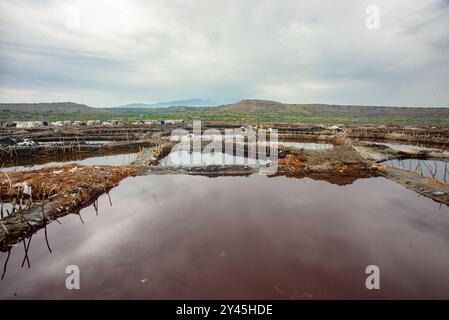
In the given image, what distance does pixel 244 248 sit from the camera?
19.7 ft

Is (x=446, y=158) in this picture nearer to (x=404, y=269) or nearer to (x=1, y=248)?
(x=404, y=269)

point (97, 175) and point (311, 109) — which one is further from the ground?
point (311, 109)

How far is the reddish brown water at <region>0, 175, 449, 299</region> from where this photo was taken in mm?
4680

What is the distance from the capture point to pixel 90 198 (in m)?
9.35

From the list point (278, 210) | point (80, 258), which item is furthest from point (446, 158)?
point (80, 258)

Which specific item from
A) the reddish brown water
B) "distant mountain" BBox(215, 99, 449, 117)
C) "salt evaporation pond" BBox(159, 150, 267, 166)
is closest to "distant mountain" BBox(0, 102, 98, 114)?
"distant mountain" BBox(215, 99, 449, 117)

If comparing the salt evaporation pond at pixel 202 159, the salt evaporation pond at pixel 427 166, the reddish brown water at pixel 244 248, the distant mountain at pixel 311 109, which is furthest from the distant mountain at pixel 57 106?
the salt evaporation pond at pixel 427 166

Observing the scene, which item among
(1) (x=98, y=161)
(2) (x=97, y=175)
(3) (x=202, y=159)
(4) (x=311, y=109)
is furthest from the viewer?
(4) (x=311, y=109)

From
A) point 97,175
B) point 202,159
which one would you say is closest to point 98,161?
point 97,175

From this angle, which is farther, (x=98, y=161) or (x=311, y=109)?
(x=311, y=109)

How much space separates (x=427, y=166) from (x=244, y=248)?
1375cm

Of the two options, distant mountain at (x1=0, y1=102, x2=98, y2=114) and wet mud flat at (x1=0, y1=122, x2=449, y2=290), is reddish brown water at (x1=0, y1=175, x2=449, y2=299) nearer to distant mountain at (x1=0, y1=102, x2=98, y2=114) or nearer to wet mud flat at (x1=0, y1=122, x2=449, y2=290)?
wet mud flat at (x1=0, y1=122, x2=449, y2=290)

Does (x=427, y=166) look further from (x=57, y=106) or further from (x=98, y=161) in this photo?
(x=57, y=106)

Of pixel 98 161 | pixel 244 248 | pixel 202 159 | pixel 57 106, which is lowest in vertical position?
pixel 244 248
